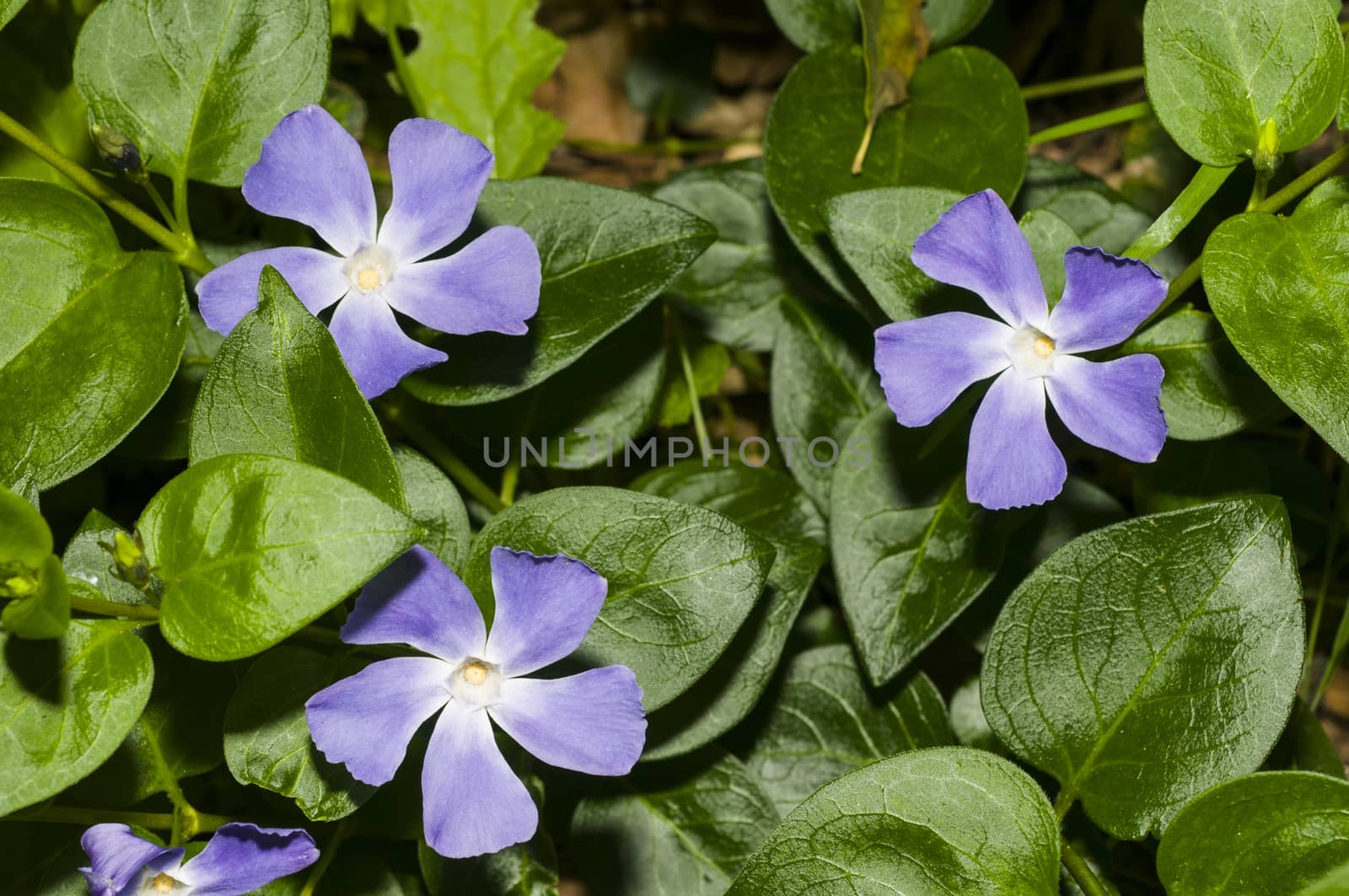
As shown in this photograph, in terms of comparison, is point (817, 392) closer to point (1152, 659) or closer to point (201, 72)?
point (1152, 659)

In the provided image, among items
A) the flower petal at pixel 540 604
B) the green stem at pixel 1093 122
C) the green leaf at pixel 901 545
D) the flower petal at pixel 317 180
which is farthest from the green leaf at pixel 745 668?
the green stem at pixel 1093 122

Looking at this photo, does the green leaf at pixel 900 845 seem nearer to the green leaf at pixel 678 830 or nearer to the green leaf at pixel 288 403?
the green leaf at pixel 678 830

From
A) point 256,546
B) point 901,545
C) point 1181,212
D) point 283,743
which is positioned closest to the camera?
point 256,546

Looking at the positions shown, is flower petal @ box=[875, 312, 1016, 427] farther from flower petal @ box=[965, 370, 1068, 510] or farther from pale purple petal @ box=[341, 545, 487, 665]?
pale purple petal @ box=[341, 545, 487, 665]

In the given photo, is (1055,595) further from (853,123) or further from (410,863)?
(410,863)

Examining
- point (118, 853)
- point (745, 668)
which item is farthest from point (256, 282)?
point (745, 668)
